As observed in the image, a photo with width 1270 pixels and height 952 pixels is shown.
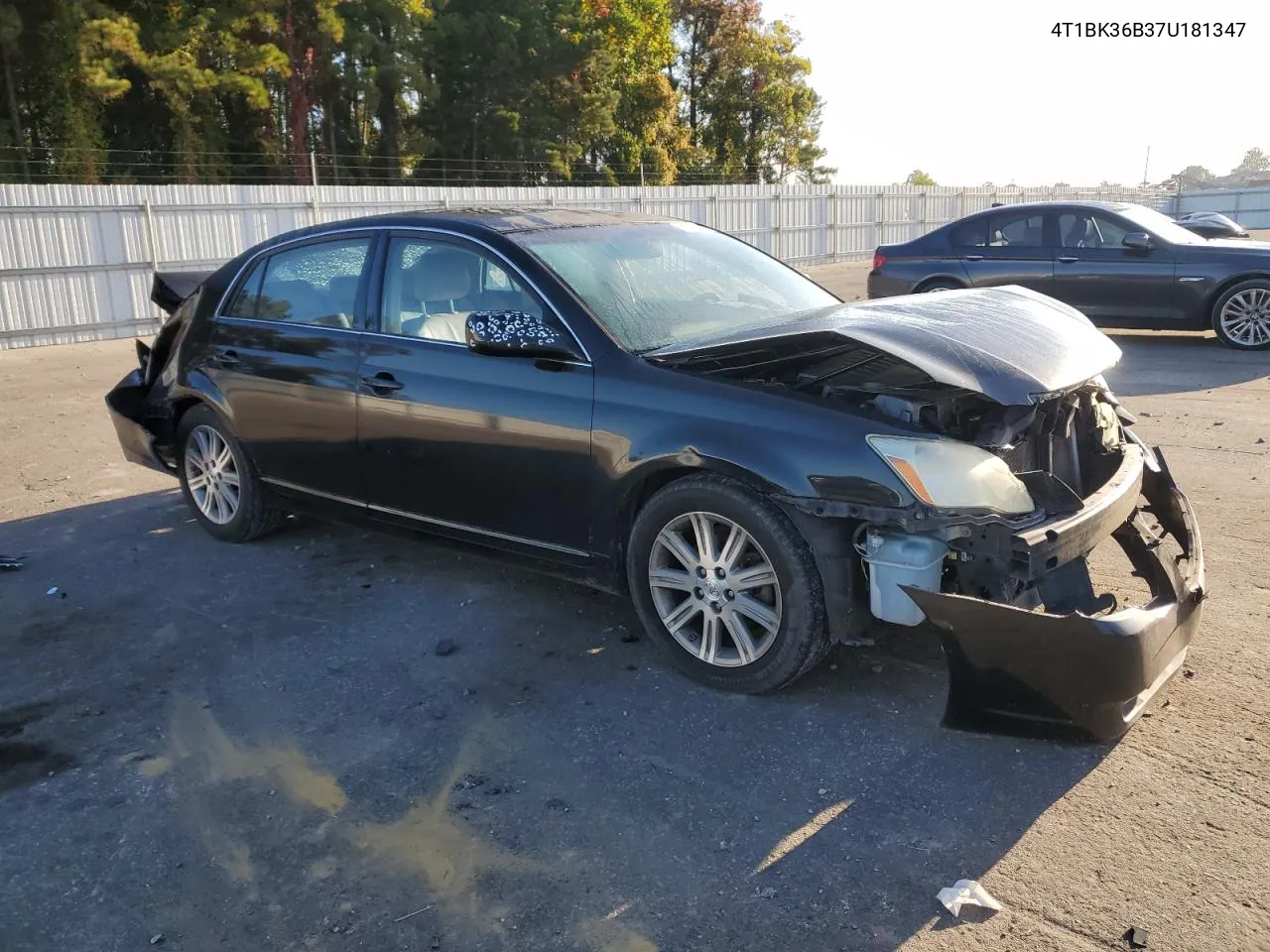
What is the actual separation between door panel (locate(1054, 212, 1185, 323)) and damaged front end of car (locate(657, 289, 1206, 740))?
789 cm

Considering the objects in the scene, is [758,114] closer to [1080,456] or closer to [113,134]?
[113,134]

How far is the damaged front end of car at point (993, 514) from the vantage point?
325 cm

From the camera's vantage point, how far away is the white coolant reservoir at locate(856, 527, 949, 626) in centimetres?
340

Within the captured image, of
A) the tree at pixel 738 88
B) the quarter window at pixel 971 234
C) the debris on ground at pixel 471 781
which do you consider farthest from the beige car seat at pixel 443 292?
the tree at pixel 738 88

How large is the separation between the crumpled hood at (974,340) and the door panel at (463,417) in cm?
51

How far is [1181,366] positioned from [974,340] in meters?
7.92

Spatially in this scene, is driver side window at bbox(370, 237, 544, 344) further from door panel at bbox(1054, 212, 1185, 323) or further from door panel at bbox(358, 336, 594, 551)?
door panel at bbox(1054, 212, 1185, 323)

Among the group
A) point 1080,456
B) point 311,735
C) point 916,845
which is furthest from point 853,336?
point 311,735

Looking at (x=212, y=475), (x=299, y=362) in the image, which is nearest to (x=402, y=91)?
(x=212, y=475)

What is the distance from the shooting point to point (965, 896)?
2.75m

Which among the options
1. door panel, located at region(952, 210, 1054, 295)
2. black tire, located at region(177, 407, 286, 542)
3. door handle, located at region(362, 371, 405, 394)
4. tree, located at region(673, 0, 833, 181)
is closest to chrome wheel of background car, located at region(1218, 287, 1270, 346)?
door panel, located at region(952, 210, 1054, 295)

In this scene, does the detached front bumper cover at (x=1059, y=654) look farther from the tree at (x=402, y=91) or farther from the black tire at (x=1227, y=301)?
the tree at (x=402, y=91)

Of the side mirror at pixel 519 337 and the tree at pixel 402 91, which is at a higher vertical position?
the tree at pixel 402 91

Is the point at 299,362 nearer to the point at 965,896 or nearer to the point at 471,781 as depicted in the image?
the point at 471,781
